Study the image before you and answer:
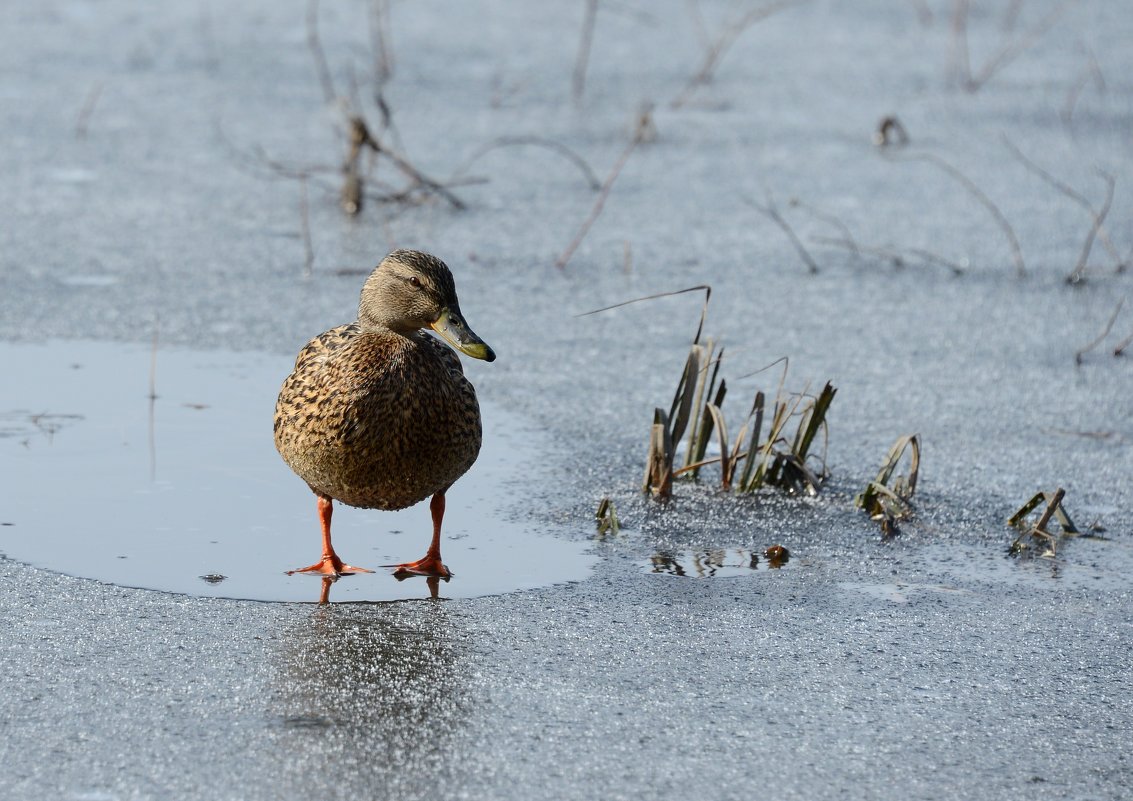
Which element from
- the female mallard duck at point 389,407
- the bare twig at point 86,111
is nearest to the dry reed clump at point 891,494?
the female mallard duck at point 389,407

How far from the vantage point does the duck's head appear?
10.8ft

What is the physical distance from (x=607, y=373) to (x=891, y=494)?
4.19 feet

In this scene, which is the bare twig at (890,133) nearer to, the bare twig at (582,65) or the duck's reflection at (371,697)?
the bare twig at (582,65)

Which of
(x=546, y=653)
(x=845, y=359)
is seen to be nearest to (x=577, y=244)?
(x=845, y=359)

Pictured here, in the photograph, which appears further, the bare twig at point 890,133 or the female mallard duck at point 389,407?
the bare twig at point 890,133

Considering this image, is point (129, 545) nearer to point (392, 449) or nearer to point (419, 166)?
point (392, 449)

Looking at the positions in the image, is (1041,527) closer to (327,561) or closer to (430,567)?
(430,567)

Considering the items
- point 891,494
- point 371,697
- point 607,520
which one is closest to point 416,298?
point 607,520

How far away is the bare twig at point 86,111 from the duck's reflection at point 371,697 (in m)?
4.61

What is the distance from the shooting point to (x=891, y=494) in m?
3.54

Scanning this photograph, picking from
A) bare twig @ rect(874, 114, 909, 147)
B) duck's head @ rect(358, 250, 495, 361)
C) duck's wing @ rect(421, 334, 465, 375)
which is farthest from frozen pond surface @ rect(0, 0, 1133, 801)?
duck's head @ rect(358, 250, 495, 361)

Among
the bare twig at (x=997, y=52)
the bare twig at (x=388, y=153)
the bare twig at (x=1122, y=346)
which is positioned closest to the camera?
the bare twig at (x=1122, y=346)

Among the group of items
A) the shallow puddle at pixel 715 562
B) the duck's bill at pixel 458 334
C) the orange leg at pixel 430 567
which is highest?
the duck's bill at pixel 458 334

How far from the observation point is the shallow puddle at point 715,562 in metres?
3.29
